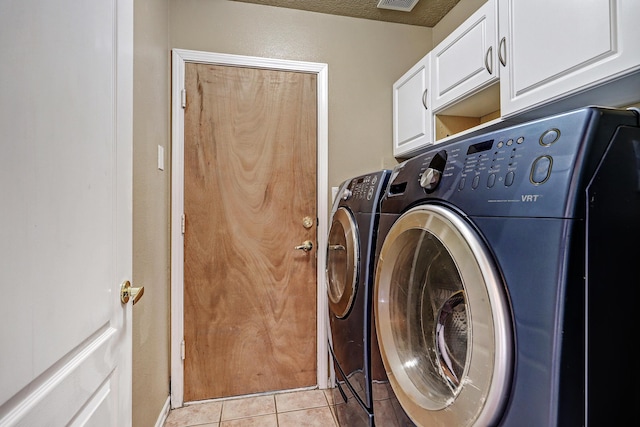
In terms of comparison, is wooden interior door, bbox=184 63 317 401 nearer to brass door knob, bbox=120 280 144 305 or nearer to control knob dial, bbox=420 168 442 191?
brass door knob, bbox=120 280 144 305

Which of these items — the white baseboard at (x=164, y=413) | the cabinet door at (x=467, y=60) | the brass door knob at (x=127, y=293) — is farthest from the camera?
the white baseboard at (x=164, y=413)

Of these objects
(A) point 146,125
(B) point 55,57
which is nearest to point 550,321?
(B) point 55,57

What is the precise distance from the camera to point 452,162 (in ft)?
2.60

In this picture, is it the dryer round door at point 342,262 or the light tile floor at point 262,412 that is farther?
the light tile floor at point 262,412

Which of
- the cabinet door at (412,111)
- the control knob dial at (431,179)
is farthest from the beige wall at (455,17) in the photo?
the control knob dial at (431,179)

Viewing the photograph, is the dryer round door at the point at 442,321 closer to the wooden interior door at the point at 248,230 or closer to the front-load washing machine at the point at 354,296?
the front-load washing machine at the point at 354,296

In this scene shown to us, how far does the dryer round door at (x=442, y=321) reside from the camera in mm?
591

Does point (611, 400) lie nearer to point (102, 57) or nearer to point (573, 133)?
point (573, 133)

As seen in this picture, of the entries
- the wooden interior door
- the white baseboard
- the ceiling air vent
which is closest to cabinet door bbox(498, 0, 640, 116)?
the ceiling air vent

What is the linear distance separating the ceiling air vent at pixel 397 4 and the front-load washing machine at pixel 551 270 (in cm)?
166

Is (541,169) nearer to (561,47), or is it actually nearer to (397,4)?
(561,47)

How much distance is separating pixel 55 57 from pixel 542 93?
1.36 metres

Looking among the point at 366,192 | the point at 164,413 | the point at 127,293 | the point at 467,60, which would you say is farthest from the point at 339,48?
the point at 164,413

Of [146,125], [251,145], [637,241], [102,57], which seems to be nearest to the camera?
[637,241]
